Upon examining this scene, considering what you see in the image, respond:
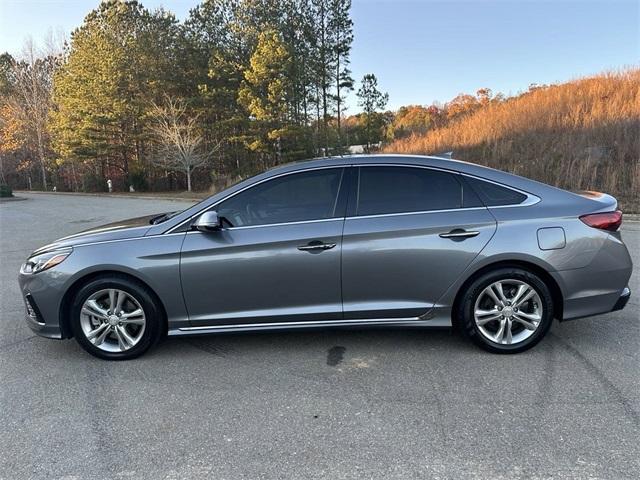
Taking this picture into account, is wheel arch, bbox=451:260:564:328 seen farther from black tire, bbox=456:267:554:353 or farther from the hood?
the hood

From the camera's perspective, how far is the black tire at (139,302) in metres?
3.60

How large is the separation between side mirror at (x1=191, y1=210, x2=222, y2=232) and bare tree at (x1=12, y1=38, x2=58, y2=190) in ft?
154

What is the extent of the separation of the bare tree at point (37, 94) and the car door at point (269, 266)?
47.1 metres

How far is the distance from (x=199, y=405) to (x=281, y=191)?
1.76 meters

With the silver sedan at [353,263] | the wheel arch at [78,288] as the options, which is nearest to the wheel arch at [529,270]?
the silver sedan at [353,263]

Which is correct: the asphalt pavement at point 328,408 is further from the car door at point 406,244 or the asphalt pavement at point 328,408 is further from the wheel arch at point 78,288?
the car door at point 406,244

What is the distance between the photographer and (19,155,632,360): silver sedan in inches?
138

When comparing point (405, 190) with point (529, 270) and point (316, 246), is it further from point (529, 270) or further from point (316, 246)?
point (529, 270)

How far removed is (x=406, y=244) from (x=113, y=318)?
246 cm

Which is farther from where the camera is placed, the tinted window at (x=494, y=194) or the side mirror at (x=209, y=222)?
the tinted window at (x=494, y=194)

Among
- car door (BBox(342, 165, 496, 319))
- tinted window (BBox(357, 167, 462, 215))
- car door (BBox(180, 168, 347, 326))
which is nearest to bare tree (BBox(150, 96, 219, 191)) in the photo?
car door (BBox(180, 168, 347, 326))

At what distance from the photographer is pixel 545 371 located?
3316 mm

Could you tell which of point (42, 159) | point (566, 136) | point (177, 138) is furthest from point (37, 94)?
point (566, 136)

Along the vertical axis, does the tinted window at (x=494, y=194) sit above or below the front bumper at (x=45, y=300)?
above
